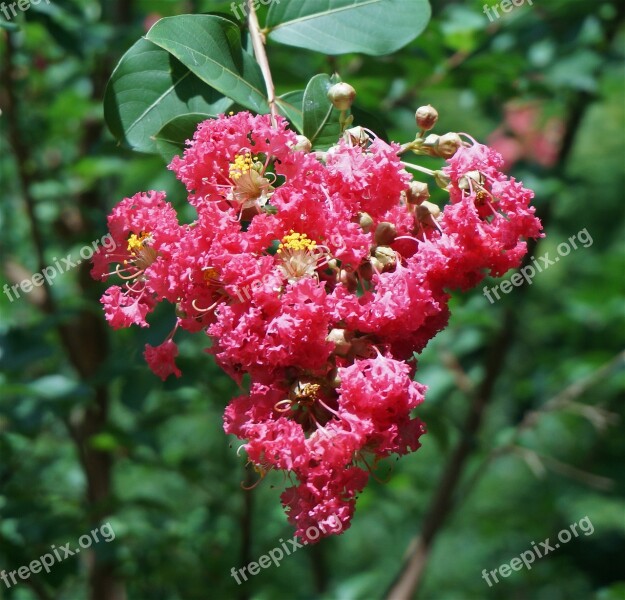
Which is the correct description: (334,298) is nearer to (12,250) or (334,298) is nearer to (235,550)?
(235,550)

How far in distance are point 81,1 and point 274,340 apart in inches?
74.1

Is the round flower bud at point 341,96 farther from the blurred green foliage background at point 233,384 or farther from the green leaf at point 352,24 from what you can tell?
the blurred green foliage background at point 233,384

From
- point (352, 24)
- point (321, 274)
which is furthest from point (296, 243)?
point (352, 24)

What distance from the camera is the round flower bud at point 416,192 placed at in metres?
0.93

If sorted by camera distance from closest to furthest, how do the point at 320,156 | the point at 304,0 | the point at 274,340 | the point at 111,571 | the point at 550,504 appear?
the point at 274,340 < the point at 320,156 < the point at 304,0 < the point at 111,571 < the point at 550,504

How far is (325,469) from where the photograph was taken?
2.77ft

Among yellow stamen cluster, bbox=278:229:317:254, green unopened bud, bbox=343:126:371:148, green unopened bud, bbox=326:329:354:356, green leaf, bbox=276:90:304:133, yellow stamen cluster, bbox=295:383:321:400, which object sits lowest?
yellow stamen cluster, bbox=295:383:321:400

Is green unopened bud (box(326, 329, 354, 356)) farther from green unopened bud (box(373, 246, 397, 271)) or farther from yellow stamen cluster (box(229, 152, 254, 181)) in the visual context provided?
yellow stamen cluster (box(229, 152, 254, 181))

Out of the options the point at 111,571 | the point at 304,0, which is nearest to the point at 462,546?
the point at 111,571

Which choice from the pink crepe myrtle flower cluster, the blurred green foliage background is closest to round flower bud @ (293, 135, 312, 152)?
the pink crepe myrtle flower cluster

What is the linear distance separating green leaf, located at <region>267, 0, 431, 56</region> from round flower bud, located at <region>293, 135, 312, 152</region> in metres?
0.25

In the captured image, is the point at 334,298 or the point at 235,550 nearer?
the point at 334,298

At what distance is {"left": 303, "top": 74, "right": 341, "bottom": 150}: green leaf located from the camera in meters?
1.03

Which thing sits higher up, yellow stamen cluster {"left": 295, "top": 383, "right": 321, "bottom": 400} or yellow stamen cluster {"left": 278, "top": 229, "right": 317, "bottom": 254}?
yellow stamen cluster {"left": 278, "top": 229, "right": 317, "bottom": 254}
